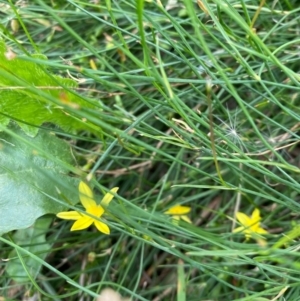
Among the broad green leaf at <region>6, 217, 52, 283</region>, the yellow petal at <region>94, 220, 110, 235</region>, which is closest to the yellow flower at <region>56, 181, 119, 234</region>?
the yellow petal at <region>94, 220, 110, 235</region>

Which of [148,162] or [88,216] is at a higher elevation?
[88,216]

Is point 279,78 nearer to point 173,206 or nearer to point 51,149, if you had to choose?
point 173,206

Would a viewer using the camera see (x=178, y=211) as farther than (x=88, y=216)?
Yes

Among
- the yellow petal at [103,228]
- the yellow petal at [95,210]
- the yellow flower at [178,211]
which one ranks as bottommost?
the yellow flower at [178,211]

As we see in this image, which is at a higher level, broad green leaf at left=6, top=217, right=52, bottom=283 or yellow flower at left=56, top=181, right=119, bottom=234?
yellow flower at left=56, top=181, right=119, bottom=234

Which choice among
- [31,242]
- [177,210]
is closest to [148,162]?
[177,210]

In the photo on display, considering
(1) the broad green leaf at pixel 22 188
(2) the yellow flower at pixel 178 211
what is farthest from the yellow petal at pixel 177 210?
(1) the broad green leaf at pixel 22 188

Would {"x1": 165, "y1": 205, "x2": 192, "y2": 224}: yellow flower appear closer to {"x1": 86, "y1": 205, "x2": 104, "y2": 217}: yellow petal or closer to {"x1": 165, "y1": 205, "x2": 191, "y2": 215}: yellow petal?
{"x1": 165, "y1": 205, "x2": 191, "y2": 215}: yellow petal

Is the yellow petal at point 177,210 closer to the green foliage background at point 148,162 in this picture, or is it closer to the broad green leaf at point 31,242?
the green foliage background at point 148,162

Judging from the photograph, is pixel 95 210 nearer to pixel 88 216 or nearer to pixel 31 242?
pixel 88 216

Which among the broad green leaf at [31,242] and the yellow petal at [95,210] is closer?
the yellow petal at [95,210]

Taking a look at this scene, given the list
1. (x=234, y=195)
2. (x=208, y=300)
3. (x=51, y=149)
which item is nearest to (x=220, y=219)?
(x=234, y=195)
